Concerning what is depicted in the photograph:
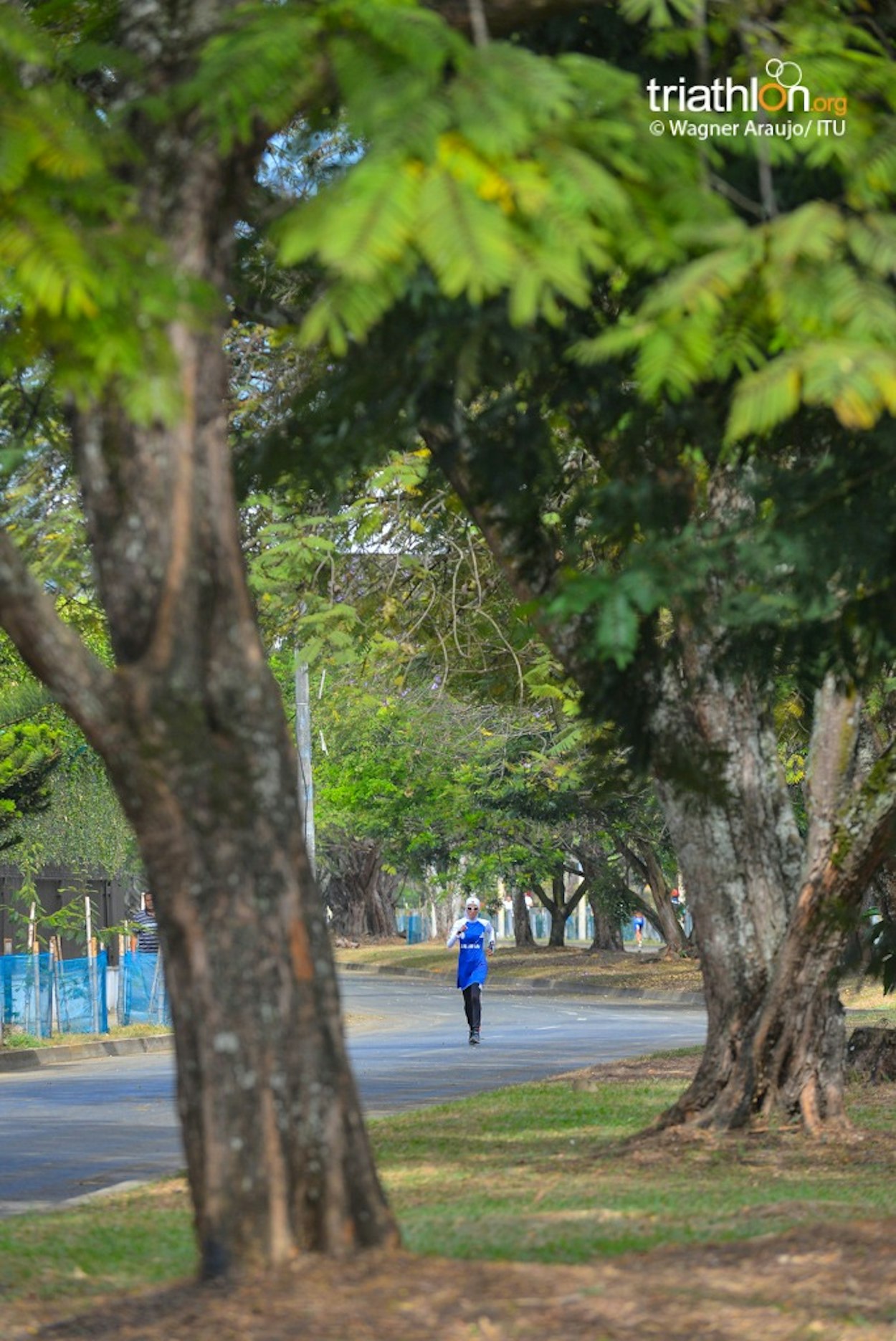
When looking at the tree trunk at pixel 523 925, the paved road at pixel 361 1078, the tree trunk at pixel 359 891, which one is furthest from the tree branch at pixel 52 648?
the tree trunk at pixel 359 891

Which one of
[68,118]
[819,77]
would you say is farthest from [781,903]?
[68,118]

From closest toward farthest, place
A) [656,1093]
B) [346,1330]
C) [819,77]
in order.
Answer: [346,1330]
[819,77]
[656,1093]

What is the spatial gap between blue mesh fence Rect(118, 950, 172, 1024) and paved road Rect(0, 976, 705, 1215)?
8.48 feet

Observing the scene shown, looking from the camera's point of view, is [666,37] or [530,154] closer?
[530,154]

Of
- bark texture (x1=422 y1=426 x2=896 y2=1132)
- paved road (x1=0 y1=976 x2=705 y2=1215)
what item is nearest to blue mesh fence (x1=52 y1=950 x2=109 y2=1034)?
paved road (x1=0 y1=976 x2=705 y2=1215)

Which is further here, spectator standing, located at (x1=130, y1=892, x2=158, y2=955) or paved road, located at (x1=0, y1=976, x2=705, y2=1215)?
spectator standing, located at (x1=130, y1=892, x2=158, y2=955)

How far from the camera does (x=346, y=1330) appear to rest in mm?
5445

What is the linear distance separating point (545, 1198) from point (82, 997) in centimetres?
1926

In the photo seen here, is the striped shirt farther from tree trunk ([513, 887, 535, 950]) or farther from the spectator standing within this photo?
tree trunk ([513, 887, 535, 950])

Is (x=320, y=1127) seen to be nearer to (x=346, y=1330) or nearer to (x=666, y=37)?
(x=346, y=1330)

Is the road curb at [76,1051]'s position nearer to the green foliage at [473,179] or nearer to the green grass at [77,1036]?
the green grass at [77,1036]

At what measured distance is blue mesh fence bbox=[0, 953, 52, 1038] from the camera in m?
25.8

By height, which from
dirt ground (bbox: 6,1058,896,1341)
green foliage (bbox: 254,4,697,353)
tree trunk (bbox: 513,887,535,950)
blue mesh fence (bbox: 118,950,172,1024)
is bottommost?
dirt ground (bbox: 6,1058,896,1341)

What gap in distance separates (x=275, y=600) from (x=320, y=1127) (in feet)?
35.6
